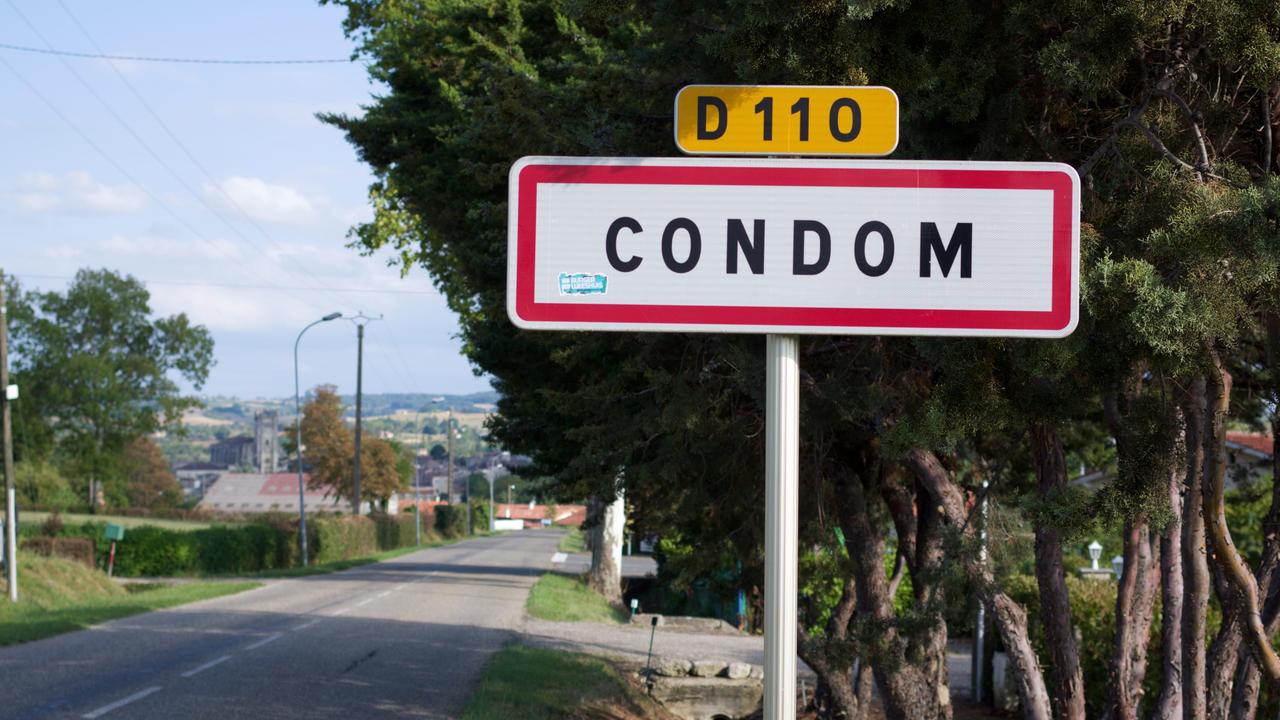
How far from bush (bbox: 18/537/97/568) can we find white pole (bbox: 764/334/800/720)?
3664cm

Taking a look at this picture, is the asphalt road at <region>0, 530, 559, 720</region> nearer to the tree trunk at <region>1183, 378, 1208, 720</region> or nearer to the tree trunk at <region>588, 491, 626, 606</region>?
the tree trunk at <region>588, 491, 626, 606</region>

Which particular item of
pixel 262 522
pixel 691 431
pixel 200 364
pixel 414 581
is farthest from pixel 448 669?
pixel 200 364

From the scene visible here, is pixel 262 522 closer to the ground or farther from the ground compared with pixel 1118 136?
closer to the ground

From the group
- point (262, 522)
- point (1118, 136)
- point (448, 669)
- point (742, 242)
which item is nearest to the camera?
point (742, 242)

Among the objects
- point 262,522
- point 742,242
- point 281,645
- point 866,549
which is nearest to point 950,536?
point 866,549

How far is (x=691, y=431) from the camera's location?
33.0 ft

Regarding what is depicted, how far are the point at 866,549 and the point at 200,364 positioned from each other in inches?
3684

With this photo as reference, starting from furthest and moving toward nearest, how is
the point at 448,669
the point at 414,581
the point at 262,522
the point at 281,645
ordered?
the point at 262,522, the point at 414,581, the point at 281,645, the point at 448,669

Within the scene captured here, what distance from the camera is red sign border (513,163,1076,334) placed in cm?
258

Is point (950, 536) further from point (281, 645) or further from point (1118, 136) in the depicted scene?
point (281, 645)

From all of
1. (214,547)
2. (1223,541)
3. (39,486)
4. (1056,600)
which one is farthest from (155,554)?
(1223,541)

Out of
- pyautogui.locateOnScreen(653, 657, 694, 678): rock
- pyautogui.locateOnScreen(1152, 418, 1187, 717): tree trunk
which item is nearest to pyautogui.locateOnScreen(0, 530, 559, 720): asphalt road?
pyautogui.locateOnScreen(653, 657, 694, 678): rock

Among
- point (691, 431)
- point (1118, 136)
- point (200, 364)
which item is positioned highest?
point (200, 364)

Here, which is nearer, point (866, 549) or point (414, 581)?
point (866, 549)
